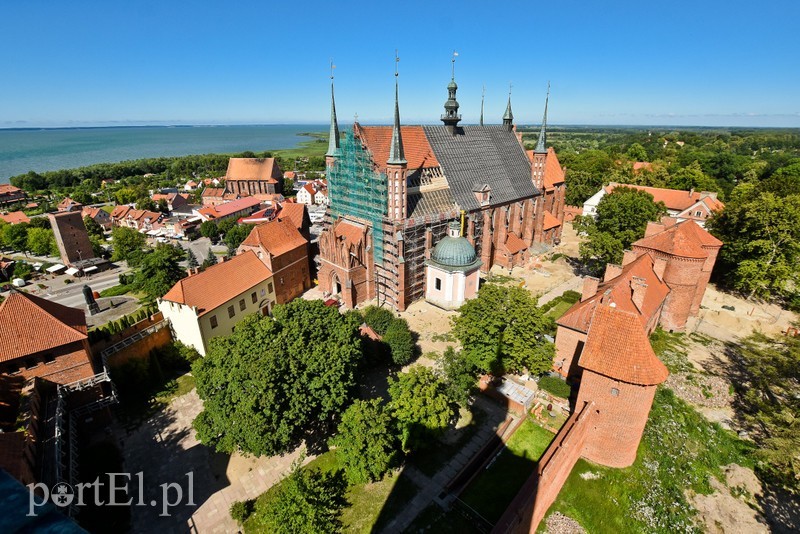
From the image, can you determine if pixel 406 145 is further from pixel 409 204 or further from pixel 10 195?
pixel 10 195

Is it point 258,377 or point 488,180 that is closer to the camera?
point 258,377

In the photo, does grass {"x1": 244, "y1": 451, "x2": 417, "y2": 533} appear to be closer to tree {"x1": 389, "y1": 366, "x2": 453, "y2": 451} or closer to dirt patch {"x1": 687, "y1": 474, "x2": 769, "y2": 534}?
tree {"x1": 389, "y1": 366, "x2": 453, "y2": 451}

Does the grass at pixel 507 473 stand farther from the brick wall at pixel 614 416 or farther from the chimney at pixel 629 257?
the chimney at pixel 629 257

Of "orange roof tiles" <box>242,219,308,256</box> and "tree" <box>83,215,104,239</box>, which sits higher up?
"orange roof tiles" <box>242,219,308,256</box>

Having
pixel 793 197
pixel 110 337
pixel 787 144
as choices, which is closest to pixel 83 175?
pixel 110 337

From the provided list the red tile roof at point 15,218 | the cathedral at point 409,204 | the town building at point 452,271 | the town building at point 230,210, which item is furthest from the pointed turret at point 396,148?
the red tile roof at point 15,218

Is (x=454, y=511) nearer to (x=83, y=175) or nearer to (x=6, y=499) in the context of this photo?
(x=6, y=499)

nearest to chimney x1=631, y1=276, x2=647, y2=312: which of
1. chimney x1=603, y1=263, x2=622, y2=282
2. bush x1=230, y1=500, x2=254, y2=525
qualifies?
chimney x1=603, y1=263, x2=622, y2=282
